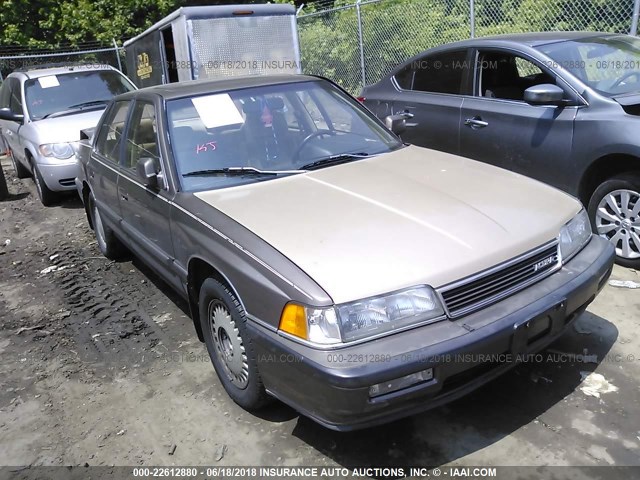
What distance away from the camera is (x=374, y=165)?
11.5 ft

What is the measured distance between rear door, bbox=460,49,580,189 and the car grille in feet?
6.49

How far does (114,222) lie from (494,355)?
3421mm

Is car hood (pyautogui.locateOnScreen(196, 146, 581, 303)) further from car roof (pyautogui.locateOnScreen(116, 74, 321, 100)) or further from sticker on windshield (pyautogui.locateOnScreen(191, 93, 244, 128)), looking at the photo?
car roof (pyautogui.locateOnScreen(116, 74, 321, 100))

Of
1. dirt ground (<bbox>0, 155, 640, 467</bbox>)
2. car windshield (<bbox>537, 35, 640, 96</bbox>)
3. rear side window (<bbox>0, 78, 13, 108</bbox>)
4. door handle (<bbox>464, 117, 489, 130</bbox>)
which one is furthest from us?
rear side window (<bbox>0, 78, 13, 108</bbox>)

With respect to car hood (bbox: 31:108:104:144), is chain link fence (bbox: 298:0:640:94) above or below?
above

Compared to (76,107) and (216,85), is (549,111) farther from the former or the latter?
(76,107)

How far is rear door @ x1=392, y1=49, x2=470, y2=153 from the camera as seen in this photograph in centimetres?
528

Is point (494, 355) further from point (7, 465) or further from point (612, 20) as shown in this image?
point (612, 20)

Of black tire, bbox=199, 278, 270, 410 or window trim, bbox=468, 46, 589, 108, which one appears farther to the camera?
window trim, bbox=468, 46, 589, 108

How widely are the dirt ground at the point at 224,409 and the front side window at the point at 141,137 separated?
119 centimetres

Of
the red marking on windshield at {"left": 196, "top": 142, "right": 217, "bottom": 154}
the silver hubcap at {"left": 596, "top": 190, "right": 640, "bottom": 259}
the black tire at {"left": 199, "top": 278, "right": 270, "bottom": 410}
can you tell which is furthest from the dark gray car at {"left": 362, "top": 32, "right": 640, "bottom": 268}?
the black tire at {"left": 199, "top": 278, "right": 270, "bottom": 410}

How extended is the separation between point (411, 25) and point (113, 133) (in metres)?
7.13

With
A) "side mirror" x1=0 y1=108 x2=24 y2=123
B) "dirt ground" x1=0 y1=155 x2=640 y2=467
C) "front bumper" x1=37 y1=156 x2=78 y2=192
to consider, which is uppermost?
"side mirror" x1=0 y1=108 x2=24 y2=123

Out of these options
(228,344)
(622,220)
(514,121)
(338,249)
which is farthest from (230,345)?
(514,121)
